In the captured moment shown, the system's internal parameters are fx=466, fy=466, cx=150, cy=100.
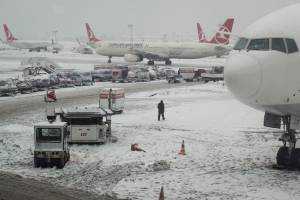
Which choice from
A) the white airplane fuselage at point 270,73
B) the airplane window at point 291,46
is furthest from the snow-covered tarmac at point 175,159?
the airplane window at point 291,46

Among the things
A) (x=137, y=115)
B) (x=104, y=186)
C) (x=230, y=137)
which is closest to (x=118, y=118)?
(x=137, y=115)

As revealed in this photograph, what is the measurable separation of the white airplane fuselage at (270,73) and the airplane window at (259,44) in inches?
3.5

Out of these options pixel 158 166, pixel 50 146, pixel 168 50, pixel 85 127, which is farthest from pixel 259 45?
pixel 168 50

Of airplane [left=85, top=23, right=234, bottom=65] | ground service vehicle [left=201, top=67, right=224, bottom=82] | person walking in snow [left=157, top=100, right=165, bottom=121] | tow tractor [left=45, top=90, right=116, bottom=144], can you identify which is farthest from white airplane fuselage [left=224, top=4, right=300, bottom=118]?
airplane [left=85, top=23, right=234, bottom=65]

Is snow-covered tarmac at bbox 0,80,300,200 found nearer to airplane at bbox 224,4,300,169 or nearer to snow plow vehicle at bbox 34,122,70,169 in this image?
snow plow vehicle at bbox 34,122,70,169

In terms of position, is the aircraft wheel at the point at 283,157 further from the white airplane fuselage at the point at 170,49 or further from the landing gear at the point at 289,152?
the white airplane fuselage at the point at 170,49

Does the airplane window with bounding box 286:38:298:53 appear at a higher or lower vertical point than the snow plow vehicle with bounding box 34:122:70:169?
higher

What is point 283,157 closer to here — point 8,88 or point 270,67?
point 270,67

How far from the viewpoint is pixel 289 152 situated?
60.6ft

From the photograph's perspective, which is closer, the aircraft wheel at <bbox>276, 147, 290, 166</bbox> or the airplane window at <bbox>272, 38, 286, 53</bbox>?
the airplane window at <bbox>272, 38, 286, 53</bbox>

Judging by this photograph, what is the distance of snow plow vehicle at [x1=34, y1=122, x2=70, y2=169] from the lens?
19734 mm

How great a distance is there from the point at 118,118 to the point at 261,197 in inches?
735

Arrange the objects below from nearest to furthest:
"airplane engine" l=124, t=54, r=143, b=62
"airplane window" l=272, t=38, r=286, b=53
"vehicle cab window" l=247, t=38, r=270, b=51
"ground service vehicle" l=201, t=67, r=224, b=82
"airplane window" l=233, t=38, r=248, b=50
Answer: "airplane window" l=272, t=38, r=286, b=53
"vehicle cab window" l=247, t=38, r=270, b=51
"airplane window" l=233, t=38, r=248, b=50
"ground service vehicle" l=201, t=67, r=224, b=82
"airplane engine" l=124, t=54, r=143, b=62

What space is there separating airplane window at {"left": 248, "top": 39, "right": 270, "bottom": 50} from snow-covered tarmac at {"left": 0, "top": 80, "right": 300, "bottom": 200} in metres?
4.99
